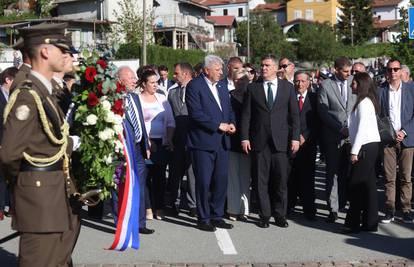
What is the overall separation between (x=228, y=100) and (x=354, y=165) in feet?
6.17

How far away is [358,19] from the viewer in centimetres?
9212

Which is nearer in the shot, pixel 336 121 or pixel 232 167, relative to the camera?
pixel 336 121

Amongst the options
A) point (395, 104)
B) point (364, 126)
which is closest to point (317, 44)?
point (395, 104)

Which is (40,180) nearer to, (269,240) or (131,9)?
(269,240)

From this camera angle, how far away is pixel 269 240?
7.80m

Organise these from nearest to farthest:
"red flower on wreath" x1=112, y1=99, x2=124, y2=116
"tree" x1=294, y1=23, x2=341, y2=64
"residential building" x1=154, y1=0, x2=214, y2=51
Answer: "red flower on wreath" x1=112, y1=99, x2=124, y2=116 → "residential building" x1=154, y1=0, x2=214, y2=51 → "tree" x1=294, y1=23, x2=341, y2=64

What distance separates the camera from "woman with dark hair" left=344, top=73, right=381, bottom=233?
7789 millimetres

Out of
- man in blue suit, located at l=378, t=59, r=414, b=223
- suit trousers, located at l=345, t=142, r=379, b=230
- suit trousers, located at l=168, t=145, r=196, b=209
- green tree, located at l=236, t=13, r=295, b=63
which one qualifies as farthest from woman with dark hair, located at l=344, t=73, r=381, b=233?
green tree, located at l=236, t=13, r=295, b=63

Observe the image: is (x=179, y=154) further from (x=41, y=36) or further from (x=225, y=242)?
(x=41, y=36)

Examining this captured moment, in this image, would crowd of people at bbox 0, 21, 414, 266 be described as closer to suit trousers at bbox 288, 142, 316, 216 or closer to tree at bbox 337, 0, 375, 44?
suit trousers at bbox 288, 142, 316, 216

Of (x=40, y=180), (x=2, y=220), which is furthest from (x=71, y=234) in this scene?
(x=2, y=220)

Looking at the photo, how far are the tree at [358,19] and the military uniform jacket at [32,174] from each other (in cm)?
9102

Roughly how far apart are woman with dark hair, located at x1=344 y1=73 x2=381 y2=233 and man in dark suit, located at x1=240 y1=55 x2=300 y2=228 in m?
0.90

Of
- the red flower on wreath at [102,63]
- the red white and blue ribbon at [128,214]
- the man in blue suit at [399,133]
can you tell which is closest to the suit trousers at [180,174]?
the red white and blue ribbon at [128,214]
